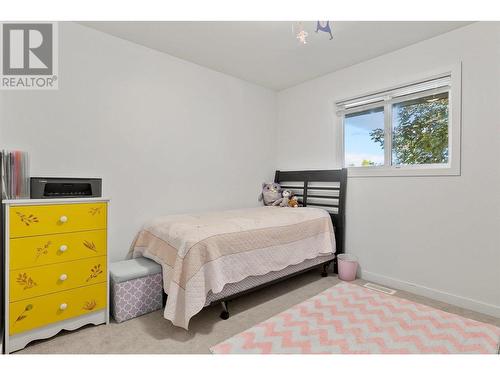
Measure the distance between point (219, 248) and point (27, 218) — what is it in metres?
1.27

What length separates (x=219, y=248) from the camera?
2.07 metres

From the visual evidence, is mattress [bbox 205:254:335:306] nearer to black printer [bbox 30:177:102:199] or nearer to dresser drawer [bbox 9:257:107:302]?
dresser drawer [bbox 9:257:107:302]

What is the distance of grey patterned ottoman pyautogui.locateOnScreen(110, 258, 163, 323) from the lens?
83.4 inches

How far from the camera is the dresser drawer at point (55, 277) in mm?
1713

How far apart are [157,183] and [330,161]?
213 cm

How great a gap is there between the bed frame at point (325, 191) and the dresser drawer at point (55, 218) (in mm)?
1855

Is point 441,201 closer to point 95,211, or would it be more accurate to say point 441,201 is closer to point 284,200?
point 284,200

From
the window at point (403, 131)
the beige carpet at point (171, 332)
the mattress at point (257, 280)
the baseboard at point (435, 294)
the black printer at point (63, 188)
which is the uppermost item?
the window at point (403, 131)

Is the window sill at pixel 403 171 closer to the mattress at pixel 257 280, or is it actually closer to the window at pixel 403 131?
the window at pixel 403 131

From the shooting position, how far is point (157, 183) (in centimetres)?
292

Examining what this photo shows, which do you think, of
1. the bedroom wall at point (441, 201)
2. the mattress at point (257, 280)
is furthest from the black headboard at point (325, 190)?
the mattress at point (257, 280)

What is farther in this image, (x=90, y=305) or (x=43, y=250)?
(x=90, y=305)

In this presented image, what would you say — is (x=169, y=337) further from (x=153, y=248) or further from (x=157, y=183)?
(x=157, y=183)

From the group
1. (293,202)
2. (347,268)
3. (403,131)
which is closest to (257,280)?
(347,268)
